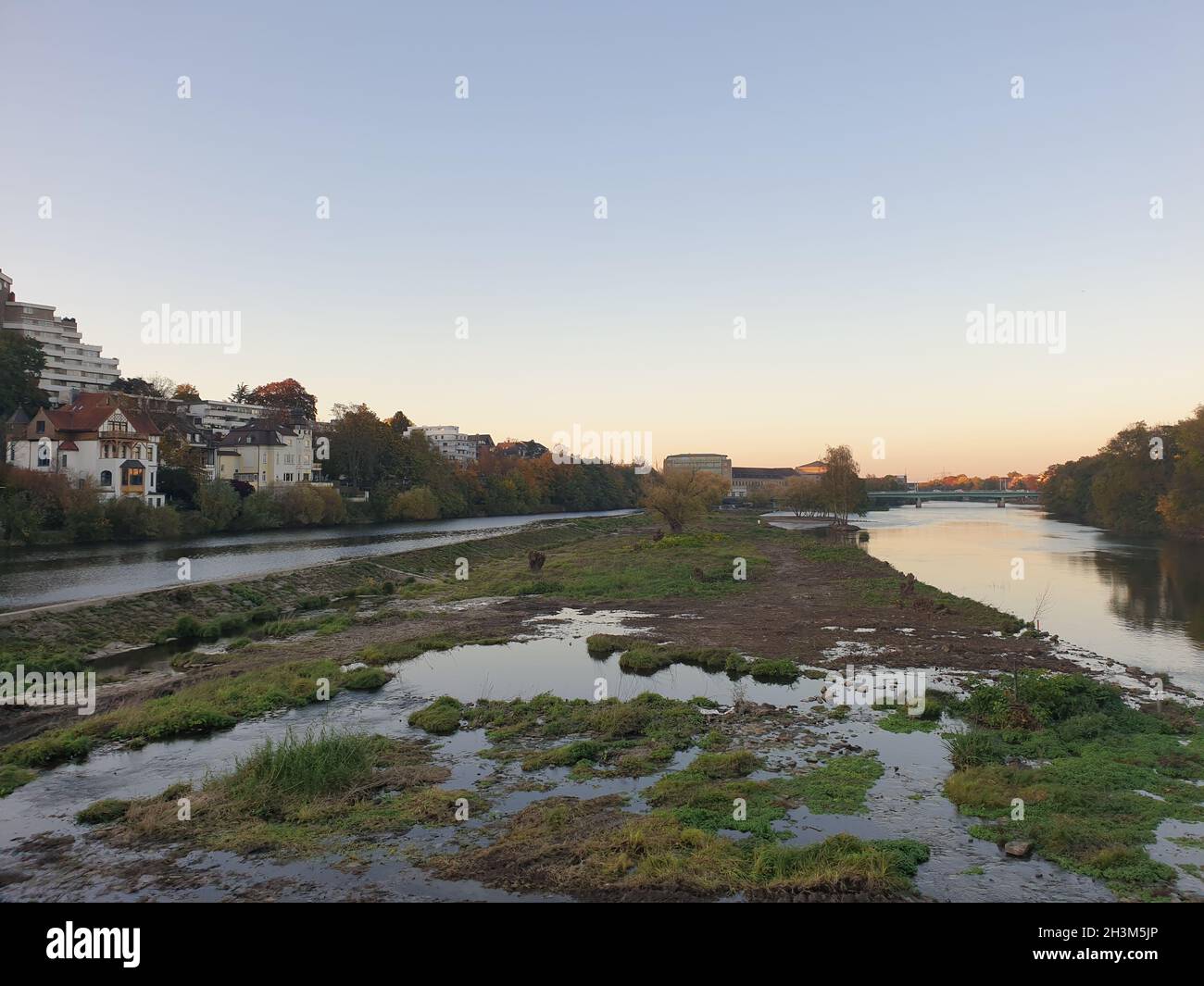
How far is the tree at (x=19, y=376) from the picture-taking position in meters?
76.4

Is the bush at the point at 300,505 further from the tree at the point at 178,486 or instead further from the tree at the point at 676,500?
the tree at the point at 676,500

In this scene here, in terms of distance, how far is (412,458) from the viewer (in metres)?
115

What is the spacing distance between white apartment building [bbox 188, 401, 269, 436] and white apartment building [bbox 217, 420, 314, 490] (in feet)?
97.9

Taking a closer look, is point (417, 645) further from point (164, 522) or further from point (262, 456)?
point (262, 456)

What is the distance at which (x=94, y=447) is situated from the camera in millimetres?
70438

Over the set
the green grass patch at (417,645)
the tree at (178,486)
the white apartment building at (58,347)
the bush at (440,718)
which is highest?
Answer: the white apartment building at (58,347)

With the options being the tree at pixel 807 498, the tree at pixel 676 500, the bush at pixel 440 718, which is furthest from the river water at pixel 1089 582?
the tree at pixel 807 498

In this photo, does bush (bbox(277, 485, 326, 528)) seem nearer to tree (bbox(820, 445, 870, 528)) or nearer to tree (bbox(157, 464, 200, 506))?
tree (bbox(157, 464, 200, 506))

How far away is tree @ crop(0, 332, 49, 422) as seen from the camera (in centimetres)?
7638

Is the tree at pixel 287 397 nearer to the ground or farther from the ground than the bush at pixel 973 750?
farther from the ground

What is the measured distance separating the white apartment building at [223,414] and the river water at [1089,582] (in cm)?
10792

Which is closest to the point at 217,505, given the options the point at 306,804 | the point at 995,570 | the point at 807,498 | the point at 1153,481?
the point at 995,570

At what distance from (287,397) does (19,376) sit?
78431mm
